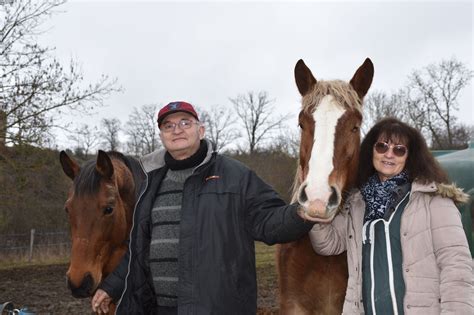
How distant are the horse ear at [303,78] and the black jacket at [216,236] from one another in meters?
0.72

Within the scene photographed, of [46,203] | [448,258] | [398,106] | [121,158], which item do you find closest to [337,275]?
[448,258]

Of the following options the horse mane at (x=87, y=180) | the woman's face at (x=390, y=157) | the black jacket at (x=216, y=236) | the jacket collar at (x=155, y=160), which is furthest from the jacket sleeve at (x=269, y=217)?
the horse mane at (x=87, y=180)

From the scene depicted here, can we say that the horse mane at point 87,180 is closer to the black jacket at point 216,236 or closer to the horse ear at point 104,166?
the horse ear at point 104,166

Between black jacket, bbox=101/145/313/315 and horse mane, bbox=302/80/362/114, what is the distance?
59 centimetres

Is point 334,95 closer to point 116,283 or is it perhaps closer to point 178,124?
point 178,124

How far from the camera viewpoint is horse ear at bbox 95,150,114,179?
344cm

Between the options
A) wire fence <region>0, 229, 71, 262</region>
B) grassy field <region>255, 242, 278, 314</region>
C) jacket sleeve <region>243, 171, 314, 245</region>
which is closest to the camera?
jacket sleeve <region>243, 171, 314, 245</region>

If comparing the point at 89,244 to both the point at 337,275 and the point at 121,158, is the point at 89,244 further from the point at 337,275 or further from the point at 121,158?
the point at 337,275

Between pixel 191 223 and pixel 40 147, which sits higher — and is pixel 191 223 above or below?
→ below

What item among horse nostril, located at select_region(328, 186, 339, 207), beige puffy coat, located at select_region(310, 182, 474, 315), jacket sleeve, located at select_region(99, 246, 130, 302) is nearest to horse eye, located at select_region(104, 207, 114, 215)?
jacket sleeve, located at select_region(99, 246, 130, 302)

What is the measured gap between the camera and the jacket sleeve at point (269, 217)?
2439mm

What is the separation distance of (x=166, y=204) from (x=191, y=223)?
1.05 feet

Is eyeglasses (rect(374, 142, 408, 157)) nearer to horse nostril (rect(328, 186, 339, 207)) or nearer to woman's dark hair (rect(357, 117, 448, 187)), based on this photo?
woman's dark hair (rect(357, 117, 448, 187))

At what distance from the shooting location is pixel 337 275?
9.67ft
